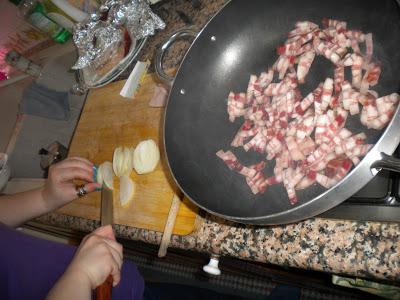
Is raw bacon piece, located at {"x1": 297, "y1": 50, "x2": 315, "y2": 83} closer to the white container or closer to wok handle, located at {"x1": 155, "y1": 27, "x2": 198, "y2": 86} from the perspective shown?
wok handle, located at {"x1": 155, "y1": 27, "x2": 198, "y2": 86}

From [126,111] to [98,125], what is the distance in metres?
0.15

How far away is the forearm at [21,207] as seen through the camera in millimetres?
972

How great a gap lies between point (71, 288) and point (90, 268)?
0.05 m

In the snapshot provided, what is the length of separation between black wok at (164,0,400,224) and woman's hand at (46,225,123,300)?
0.75ft

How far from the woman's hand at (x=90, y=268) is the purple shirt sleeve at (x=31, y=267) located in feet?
0.37

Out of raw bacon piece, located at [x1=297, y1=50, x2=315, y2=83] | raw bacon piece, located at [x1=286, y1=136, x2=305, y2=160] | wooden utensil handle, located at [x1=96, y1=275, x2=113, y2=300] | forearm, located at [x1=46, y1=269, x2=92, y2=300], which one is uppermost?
raw bacon piece, located at [x1=297, y1=50, x2=315, y2=83]

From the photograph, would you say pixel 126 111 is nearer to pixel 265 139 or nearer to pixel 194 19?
pixel 194 19

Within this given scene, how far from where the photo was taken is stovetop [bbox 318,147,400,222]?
1.65 ft

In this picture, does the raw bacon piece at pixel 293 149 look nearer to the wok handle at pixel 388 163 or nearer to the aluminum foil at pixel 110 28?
the wok handle at pixel 388 163

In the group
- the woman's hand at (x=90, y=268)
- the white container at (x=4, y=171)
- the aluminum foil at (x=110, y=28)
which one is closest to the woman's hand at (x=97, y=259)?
the woman's hand at (x=90, y=268)

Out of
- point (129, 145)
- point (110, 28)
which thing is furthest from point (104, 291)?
point (110, 28)

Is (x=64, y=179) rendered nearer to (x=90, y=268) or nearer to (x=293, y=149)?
(x=90, y=268)

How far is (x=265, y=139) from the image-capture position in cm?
69

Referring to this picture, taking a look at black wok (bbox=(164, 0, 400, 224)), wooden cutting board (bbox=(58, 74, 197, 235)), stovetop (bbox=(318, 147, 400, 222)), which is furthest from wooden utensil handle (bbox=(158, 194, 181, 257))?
stovetop (bbox=(318, 147, 400, 222))
